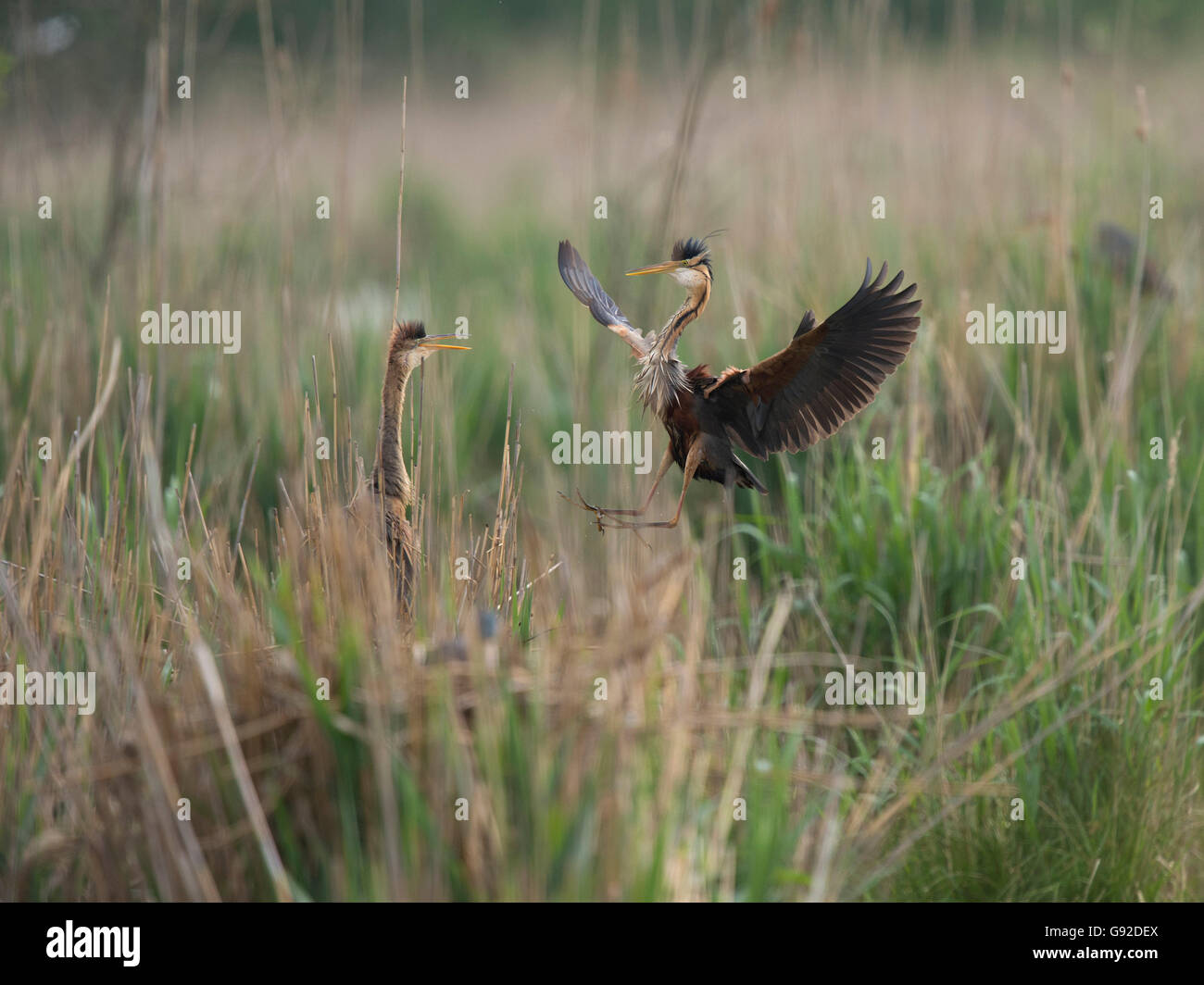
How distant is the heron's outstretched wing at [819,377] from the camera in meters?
2.52

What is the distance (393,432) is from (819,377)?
3.42ft

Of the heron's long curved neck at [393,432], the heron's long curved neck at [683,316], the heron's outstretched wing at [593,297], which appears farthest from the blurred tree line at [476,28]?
the heron's long curved neck at [393,432]

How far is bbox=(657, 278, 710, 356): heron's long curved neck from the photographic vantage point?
2.58m

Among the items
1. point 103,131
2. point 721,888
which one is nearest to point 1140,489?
point 721,888

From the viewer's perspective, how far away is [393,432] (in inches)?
120

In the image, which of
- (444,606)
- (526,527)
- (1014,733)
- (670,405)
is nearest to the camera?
(444,606)

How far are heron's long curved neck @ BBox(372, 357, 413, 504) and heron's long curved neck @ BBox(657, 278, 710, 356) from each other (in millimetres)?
693

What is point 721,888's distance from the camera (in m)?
1.90

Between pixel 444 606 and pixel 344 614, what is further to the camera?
pixel 444 606

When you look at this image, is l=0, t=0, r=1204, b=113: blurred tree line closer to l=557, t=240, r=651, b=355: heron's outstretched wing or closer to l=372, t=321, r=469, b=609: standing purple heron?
l=557, t=240, r=651, b=355: heron's outstretched wing

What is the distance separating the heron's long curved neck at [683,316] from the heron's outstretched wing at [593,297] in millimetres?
120

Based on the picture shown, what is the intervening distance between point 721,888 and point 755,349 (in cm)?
283

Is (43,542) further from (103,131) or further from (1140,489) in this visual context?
(103,131)

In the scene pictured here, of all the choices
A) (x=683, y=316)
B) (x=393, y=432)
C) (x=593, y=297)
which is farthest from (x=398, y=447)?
(x=683, y=316)
